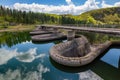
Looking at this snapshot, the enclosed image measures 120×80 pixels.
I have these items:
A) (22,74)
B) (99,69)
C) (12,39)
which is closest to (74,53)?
(99,69)

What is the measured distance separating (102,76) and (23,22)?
131203 millimetres

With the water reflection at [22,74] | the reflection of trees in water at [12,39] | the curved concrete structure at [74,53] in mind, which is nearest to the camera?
the water reflection at [22,74]

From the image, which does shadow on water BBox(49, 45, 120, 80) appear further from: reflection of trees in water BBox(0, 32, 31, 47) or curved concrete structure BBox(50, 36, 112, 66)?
reflection of trees in water BBox(0, 32, 31, 47)

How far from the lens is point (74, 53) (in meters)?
39.6

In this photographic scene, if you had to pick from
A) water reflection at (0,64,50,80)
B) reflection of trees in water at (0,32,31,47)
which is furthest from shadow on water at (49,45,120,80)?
reflection of trees in water at (0,32,31,47)

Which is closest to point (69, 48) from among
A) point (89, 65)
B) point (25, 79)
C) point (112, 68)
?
point (89, 65)

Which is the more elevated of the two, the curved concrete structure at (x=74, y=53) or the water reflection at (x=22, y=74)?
the curved concrete structure at (x=74, y=53)

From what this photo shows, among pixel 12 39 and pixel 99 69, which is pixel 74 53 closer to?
pixel 99 69

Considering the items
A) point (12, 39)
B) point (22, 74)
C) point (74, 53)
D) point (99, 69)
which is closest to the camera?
point (22, 74)

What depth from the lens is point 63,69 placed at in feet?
95.1

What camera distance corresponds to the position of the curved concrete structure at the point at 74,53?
92.7ft

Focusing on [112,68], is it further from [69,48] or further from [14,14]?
[14,14]

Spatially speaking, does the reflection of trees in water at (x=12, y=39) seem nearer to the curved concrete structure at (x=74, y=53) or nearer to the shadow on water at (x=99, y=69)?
the curved concrete structure at (x=74, y=53)

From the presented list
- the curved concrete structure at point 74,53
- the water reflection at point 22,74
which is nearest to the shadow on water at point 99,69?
the curved concrete structure at point 74,53
